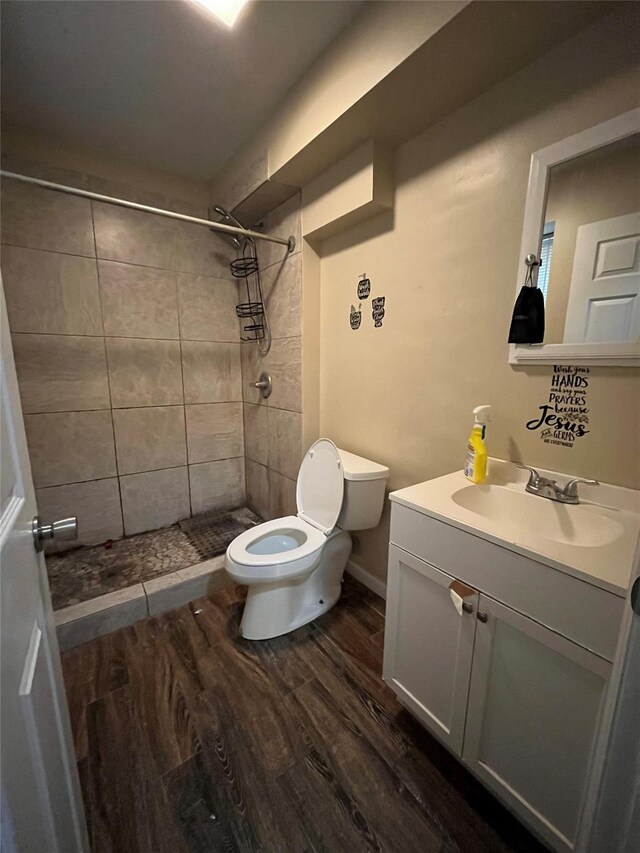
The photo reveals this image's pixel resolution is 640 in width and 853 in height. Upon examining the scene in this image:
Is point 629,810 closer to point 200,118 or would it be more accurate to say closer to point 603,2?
point 603,2

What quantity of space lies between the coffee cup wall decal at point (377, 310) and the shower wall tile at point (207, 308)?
Result: 1.23 metres

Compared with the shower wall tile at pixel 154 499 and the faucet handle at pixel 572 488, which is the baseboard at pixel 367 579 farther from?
the shower wall tile at pixel 154 499

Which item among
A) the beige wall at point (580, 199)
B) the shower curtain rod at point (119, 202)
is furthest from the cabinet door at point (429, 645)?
the shower curtain rod at point (119, 202)

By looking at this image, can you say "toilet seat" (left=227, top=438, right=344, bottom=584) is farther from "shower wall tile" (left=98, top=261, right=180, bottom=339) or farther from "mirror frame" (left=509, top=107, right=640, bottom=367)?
"shower wall tile" (left=98, top=261, right=180, bottom=339)

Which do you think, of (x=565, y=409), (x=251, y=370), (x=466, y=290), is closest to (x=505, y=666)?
(x=565, y=409)

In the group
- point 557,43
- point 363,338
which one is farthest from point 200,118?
point 557,43

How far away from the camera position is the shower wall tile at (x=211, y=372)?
2.35 meters

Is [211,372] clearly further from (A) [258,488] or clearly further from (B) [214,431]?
(A) [258,488]

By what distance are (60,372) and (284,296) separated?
4.41 feet

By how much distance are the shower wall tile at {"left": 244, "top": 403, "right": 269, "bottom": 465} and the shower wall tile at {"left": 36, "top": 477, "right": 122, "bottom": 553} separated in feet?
2.94

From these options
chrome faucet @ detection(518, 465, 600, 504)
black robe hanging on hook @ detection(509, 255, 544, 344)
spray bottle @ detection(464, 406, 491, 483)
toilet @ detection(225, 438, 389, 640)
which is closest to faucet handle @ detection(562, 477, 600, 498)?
chrome faucet @ detection(518, 465, 600, 504)

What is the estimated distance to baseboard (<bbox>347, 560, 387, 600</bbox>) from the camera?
1816 mm

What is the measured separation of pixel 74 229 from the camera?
1882 millimetres

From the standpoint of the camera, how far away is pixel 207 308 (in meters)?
2.36
